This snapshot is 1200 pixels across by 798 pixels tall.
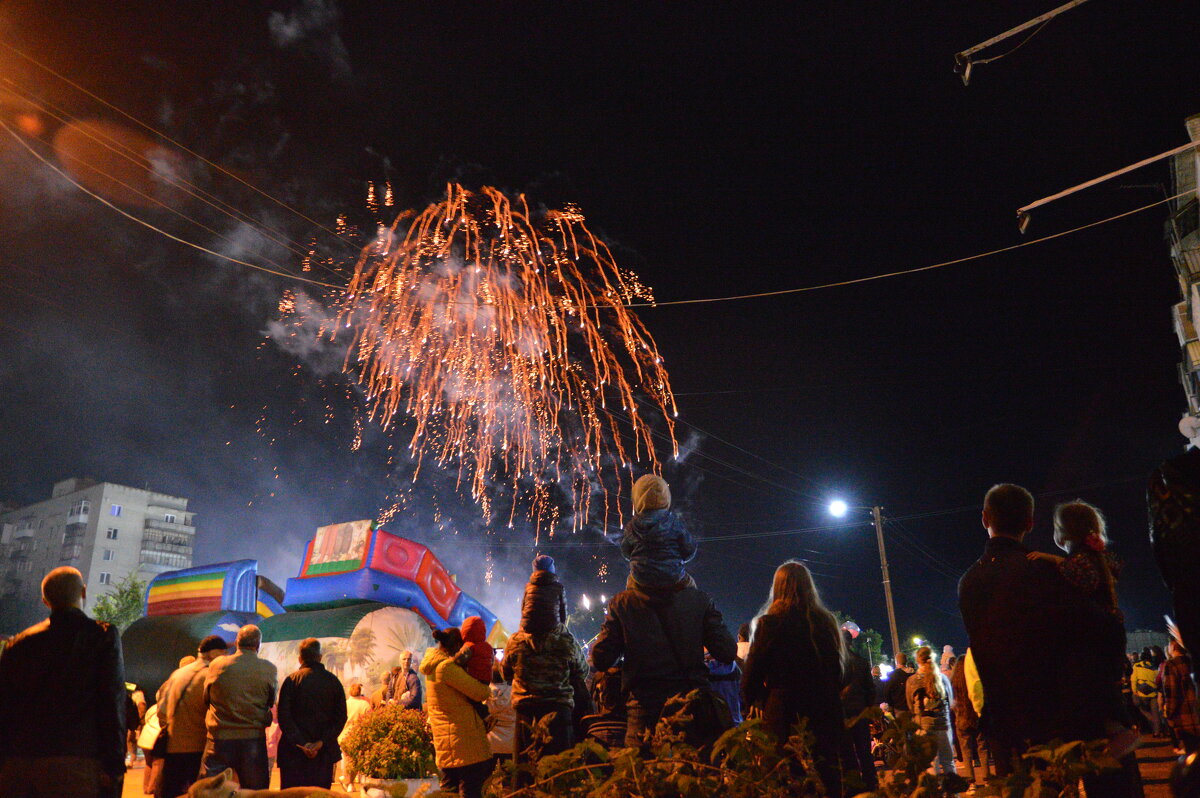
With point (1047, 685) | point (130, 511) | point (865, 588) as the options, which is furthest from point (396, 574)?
point (130, 511)

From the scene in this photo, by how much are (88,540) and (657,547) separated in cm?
9366

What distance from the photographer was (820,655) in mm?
4254

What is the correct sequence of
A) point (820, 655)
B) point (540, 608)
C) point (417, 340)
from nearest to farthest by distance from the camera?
point (820, 655)
point (540, 608)
point (417, 340)

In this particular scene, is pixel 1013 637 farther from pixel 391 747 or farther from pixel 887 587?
pixel 887 587

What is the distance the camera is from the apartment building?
Result: 3162 inches

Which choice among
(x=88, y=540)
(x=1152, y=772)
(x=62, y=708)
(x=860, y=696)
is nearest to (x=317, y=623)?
(x=860, y=696)

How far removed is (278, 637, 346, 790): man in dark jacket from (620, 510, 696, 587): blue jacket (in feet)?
11.1

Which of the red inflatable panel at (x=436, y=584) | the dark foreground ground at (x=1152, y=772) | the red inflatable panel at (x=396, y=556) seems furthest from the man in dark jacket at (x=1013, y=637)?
the red inflatable panel at (x=436, y=584)

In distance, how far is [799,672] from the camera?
4227mm

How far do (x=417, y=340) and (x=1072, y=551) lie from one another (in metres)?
14.3

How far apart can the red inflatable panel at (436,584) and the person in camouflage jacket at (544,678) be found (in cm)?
1534

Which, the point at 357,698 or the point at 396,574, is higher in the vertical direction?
the point at 396,574

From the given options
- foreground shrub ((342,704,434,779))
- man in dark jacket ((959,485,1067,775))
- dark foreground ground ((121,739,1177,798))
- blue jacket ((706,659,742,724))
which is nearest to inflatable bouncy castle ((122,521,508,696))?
dark foreground ground ((121,739,1177,798))

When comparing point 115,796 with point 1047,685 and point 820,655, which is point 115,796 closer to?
point 820,655
